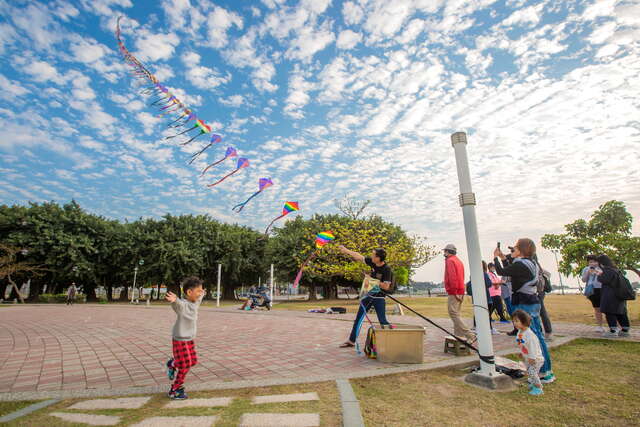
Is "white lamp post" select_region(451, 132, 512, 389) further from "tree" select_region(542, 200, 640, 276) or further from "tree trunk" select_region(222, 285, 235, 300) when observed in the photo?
"tree trunk" select_region(222, 285, 235, 300)

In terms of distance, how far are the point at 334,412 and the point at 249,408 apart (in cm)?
79

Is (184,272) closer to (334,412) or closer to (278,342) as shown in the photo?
(278,342)

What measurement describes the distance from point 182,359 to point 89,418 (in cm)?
86

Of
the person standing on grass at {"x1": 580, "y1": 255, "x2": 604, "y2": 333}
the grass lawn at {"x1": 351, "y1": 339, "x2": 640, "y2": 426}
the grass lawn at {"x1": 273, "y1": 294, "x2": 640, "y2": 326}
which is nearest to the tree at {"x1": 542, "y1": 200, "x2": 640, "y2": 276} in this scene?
the grass lawn at {"x1": 273, "y1": 294, "x2": 640, "y2": 326}

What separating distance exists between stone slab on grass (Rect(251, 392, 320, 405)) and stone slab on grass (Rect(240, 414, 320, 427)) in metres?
0.38

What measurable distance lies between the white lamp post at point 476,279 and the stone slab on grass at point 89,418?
12.4ft

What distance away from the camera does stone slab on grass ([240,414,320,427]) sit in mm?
2676

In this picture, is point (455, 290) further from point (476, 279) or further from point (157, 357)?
point (157, 357)

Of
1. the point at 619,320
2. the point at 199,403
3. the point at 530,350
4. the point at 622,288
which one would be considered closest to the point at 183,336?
the point at 199,403

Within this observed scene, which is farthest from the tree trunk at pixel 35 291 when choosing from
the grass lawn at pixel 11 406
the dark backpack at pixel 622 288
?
the dark backpack at pixel 622 288

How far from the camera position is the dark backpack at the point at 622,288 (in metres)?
6.76

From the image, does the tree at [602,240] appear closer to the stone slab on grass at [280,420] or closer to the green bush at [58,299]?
the stone slab on grass at [280,420]

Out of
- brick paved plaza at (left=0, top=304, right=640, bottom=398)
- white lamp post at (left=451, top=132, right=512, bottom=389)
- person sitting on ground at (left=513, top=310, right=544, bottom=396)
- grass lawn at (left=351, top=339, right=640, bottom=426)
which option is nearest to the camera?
grass lawn at (left=351, top=339, right=640, bottom=426)

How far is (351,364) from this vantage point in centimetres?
486
